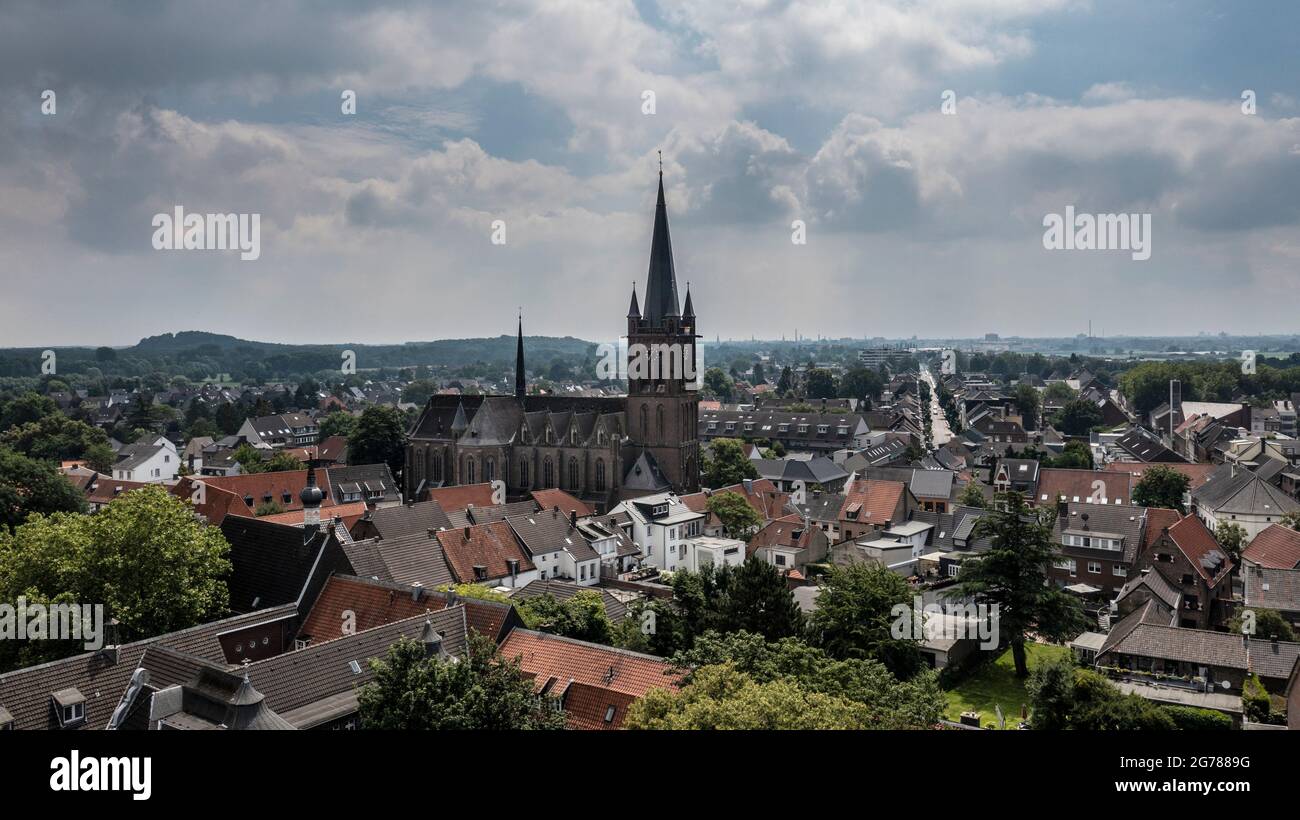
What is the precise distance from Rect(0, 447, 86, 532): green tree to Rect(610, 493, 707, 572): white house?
38.6 meters

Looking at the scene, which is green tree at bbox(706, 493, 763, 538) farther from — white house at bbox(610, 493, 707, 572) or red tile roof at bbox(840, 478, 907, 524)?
red tile roof at bbox(840, 478, 907, 524)

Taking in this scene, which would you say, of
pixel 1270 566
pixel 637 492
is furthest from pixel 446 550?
pixel 1270 566

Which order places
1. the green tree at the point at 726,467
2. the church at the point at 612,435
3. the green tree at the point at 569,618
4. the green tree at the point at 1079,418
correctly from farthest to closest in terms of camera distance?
the green tree at the point at 1079,418, the green tree at the point at 726,467, the church at the point at 612,435, the green tree at the point at 569,618

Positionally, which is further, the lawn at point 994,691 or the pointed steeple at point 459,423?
the pointed steeple at point 459,423

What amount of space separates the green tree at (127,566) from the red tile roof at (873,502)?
1895 inches

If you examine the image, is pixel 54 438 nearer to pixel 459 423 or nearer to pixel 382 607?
pixel 459 423

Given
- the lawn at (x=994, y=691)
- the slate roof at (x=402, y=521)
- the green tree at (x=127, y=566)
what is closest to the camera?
the green tree at (x=127, y=566)

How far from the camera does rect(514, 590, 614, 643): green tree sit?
3250 cm

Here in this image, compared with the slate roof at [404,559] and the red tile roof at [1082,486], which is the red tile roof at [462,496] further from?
the red tile roof at [1082,486]

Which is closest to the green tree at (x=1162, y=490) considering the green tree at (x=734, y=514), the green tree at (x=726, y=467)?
the green tree at (x=734, y=514)

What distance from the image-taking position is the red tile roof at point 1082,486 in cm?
6931
